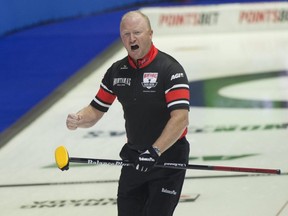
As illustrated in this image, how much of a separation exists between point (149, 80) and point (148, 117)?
0.27 m

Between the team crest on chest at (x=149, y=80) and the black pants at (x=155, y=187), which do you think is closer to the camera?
the team crest on chest at (x=149, y=80)

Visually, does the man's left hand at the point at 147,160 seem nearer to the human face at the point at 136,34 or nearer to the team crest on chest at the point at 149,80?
the team crest on chest at the point at 149,80

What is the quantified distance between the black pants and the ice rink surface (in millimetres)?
1960

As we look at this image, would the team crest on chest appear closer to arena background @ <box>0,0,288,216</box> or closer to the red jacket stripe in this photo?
the red jacket stripe

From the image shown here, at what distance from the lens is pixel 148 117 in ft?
21.8

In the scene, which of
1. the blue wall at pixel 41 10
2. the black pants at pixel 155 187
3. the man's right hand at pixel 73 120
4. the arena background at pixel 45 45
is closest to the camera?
the black pants at pixel 155 187

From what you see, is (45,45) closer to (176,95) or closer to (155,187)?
(155,187)

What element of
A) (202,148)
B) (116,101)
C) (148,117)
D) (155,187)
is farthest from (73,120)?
(116,101)

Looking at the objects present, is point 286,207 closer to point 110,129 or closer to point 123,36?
point 123,36

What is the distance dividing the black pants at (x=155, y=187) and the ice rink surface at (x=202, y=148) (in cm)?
A: 196

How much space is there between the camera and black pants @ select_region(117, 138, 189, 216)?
6742 mm

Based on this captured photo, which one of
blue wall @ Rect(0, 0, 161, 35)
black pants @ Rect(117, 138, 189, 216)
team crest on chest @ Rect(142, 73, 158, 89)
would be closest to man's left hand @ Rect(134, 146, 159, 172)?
black pants @ Rect(117, 138, 189, 216)

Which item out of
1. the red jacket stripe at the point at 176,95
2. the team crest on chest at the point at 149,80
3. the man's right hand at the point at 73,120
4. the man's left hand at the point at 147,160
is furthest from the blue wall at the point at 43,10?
the man's left hand at the point at 147,160

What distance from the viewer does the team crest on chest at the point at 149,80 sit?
6582 mm
